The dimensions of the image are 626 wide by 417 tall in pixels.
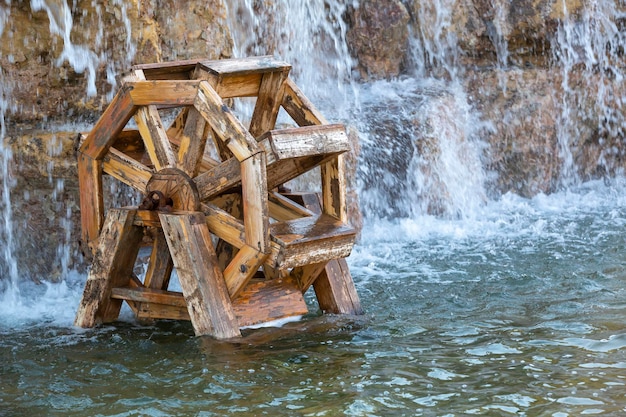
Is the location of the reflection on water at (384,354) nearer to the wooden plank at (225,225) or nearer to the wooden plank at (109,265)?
the wooden plank at (109,265)

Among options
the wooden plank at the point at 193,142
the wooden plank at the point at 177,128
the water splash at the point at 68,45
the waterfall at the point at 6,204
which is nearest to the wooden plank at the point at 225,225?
the wooden plank at the point at 193,142

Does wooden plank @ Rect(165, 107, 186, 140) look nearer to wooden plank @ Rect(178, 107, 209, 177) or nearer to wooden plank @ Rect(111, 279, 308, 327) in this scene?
wooden plank @ Rect(178, 107, 209, 177)

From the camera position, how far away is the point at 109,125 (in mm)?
6738

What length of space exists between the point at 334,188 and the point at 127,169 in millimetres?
1374

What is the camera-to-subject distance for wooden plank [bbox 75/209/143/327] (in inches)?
262

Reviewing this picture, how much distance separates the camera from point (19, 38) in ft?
26.8

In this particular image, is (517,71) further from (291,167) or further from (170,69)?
(170,69)

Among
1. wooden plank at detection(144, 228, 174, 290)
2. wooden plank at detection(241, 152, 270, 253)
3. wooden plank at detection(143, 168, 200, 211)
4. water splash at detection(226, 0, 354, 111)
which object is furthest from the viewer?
water splash at detection(226, 0, 354, 111)

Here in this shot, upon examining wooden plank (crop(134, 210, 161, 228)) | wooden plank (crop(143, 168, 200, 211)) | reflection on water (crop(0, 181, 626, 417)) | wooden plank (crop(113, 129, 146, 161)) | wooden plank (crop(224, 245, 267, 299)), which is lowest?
reflection on water (crop(0, 181, 626, 417))

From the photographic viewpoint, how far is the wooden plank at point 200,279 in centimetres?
620

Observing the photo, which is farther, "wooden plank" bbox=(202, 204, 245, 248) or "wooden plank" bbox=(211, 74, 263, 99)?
"wooden plank" bbox=(211, 74, 263, 99)

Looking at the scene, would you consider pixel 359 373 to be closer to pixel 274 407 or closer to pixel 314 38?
pixel 274 407

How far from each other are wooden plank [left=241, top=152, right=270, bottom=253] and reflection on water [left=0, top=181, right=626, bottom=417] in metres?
0.64

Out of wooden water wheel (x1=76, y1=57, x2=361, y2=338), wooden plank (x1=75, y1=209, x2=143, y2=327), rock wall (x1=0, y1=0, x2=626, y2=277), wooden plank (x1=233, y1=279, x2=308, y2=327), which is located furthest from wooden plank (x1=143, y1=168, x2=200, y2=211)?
rock wall (x1=0, y1=0, x2=626, y2=277)
